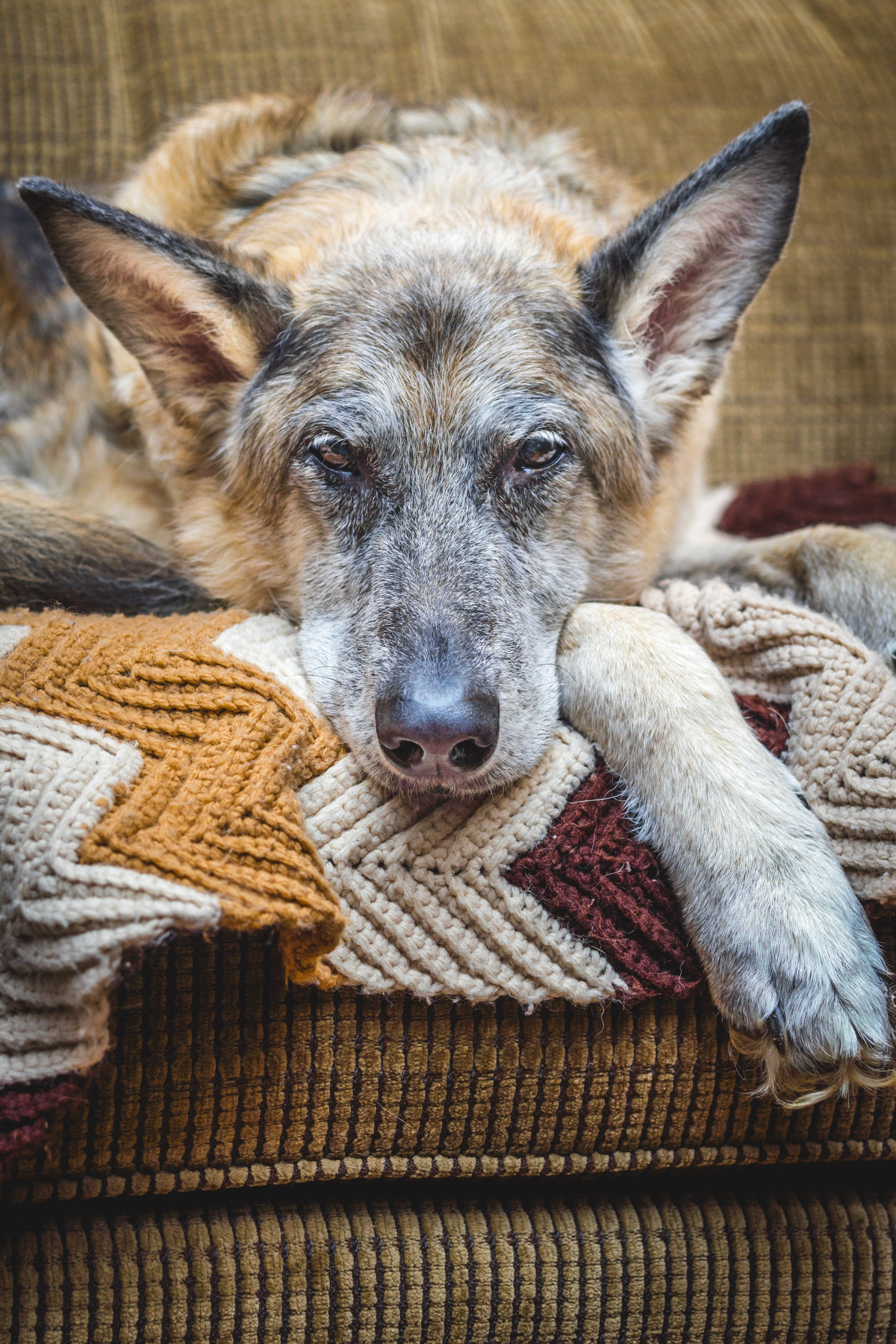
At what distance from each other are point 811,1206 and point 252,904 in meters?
1.14

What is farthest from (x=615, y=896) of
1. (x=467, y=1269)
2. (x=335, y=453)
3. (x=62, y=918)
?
(x=335, y=453)

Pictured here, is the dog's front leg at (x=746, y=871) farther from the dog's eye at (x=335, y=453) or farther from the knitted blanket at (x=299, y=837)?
the dog's eye at (x=335, y=453)

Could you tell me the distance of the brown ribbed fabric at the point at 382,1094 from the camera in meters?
1.33

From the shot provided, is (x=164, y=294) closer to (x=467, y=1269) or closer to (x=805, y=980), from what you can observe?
(x=805, y=980)

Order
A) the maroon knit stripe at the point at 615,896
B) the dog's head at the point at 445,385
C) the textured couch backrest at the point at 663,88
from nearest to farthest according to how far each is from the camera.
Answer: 1. the maroon knit stripe at the point at 615,896
2. the dog's head at the point at 445,385
3. the textured couch backrest at the point at 663,88

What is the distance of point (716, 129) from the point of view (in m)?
3.22

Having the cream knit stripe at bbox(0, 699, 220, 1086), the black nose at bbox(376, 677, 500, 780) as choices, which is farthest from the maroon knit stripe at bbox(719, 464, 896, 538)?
the cream knit stripe at bbox(0, 699, 220, 1086)

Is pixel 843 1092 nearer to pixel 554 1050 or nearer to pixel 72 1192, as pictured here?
pixel 554 1050

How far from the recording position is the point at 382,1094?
140 cm

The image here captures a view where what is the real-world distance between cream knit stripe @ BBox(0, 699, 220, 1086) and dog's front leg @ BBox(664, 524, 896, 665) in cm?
130

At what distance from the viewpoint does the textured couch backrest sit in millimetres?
3027

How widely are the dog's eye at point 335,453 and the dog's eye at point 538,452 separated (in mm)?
318

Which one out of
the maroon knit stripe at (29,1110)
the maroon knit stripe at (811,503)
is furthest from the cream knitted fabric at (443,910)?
the maroon knit stripe at (811,503)

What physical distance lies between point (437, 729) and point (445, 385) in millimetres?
726
